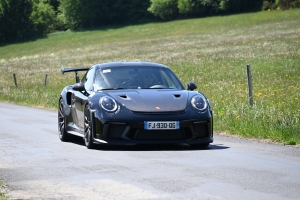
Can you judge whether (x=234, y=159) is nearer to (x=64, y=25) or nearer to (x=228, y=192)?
(x=228, y=192)

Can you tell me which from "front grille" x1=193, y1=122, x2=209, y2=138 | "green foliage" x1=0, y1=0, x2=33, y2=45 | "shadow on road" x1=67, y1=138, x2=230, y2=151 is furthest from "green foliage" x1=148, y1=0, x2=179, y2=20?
"front grille" x1=193, y1=122, x2=209, y2=138

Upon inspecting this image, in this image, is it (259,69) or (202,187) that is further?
(259,69)

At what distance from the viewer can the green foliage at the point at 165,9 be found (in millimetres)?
132125

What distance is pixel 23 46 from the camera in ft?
368

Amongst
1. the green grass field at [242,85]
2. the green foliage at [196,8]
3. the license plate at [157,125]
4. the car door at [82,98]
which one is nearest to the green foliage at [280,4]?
the green foliage at [196,8]

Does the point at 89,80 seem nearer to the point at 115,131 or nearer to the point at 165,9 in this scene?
the point at 115,131

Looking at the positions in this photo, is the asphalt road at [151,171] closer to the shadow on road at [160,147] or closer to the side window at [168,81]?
the shadow on road at [160,147]

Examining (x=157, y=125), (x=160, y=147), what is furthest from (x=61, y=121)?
(x=157, y=125)

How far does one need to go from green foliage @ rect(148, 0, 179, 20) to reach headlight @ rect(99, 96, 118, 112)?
396ft

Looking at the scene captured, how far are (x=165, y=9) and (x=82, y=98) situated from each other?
121729mm

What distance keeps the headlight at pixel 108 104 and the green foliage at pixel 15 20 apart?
405 ft

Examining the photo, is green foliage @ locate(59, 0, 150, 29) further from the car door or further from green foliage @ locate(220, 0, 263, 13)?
the car door

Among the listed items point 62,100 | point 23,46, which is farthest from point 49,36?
point 62,100

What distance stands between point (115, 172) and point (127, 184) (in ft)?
3.33
